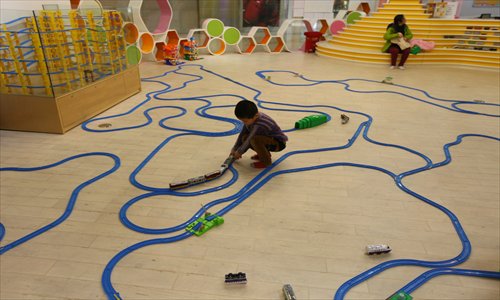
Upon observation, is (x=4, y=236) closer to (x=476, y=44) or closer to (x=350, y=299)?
(x=350, y=299)

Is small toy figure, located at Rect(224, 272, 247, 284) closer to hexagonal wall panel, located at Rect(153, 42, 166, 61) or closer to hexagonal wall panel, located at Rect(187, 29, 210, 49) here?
hexagonal wall panel, located at Rect(153, 42, 166, 61)

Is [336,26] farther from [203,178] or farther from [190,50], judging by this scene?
[203,178]

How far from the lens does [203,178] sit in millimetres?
2695

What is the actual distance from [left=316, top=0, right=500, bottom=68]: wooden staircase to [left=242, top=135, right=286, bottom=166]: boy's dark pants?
19.7ft

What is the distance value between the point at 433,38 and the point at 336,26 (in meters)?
2.77

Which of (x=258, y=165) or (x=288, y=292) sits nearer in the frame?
(x=288, y=292)

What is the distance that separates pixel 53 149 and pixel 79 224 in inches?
55.4

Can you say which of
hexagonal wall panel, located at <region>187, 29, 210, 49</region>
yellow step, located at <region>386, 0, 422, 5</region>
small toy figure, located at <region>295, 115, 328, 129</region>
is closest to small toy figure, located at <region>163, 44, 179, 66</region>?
hexagonal wall panel, located at <region>187, 29, 210, 49</region>

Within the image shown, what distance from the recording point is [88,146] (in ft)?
11.0

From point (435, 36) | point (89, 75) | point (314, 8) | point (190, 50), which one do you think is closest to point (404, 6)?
point (435, 36)

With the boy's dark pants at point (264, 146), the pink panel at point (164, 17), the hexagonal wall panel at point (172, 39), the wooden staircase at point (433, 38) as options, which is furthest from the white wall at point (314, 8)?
the boy's dark pants at point (264, 146)

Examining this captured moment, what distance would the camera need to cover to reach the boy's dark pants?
9.25 feet

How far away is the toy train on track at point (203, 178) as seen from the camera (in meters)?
2.59

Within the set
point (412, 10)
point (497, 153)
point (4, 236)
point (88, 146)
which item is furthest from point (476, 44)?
point (4, 236)
